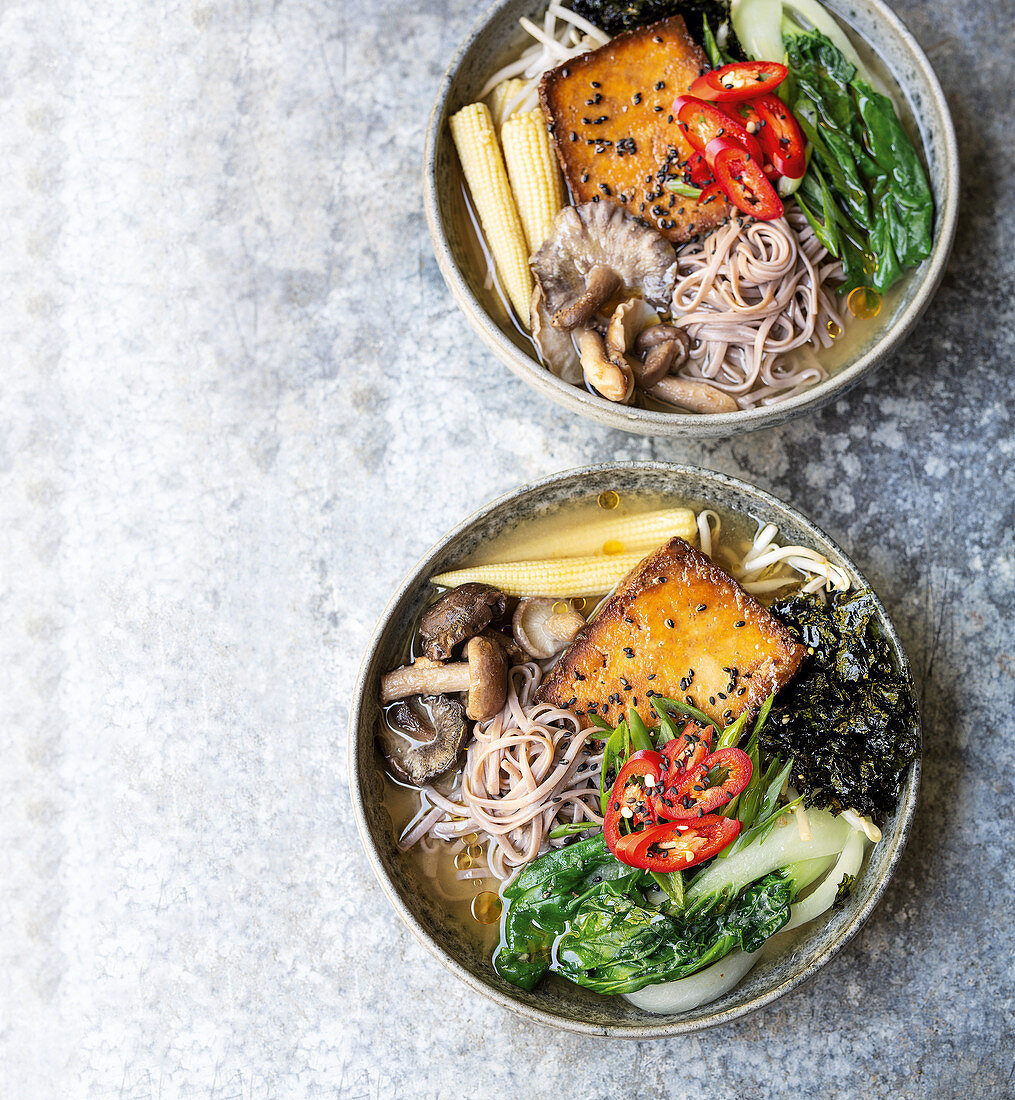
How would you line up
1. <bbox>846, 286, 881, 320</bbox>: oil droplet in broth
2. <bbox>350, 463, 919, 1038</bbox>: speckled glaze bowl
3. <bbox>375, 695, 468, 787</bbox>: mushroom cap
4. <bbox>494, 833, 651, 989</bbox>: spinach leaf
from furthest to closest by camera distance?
<bbox>846, 286, 881, 320</bbox>: oil droplet in broth < <bbox>375, 695, 468, 787</bbox>: mushroom cap < <bbox>494, 833, 651, 989</bbox>: spinach leaf < <bbox>350, 463, 919, 1038</bbox>: speckled glaze bowl

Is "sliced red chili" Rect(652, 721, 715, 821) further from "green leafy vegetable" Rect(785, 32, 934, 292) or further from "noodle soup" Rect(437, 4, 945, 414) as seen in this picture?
"green leafy vegetable" Rect(785, 32, 934, 292)

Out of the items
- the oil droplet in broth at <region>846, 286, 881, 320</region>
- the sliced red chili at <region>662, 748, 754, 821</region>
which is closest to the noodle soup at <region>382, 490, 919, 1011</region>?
the sliced red chili at <region>662, 748, 754, 821</region>

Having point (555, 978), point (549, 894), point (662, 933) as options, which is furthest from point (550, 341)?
point (555, 978)

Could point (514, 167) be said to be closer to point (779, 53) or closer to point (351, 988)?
point (779, 53)

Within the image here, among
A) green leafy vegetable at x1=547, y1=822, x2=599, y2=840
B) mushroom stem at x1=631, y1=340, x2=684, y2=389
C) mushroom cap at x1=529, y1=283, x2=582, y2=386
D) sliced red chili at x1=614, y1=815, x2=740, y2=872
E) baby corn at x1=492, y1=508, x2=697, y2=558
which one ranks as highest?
mushroom cap at x1=529, y1=283, x2=582, y2=386

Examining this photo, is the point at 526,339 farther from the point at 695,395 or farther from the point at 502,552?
the point at 502,552

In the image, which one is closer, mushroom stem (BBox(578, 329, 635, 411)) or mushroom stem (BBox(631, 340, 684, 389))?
mushroom stem (BBox(578, 329, 635, 411))

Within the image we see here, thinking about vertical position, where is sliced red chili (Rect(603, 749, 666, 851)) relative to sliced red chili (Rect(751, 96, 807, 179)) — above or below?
below

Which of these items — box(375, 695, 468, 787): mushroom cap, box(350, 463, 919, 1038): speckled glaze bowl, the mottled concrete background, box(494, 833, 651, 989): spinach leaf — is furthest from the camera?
the mottled concrete background
